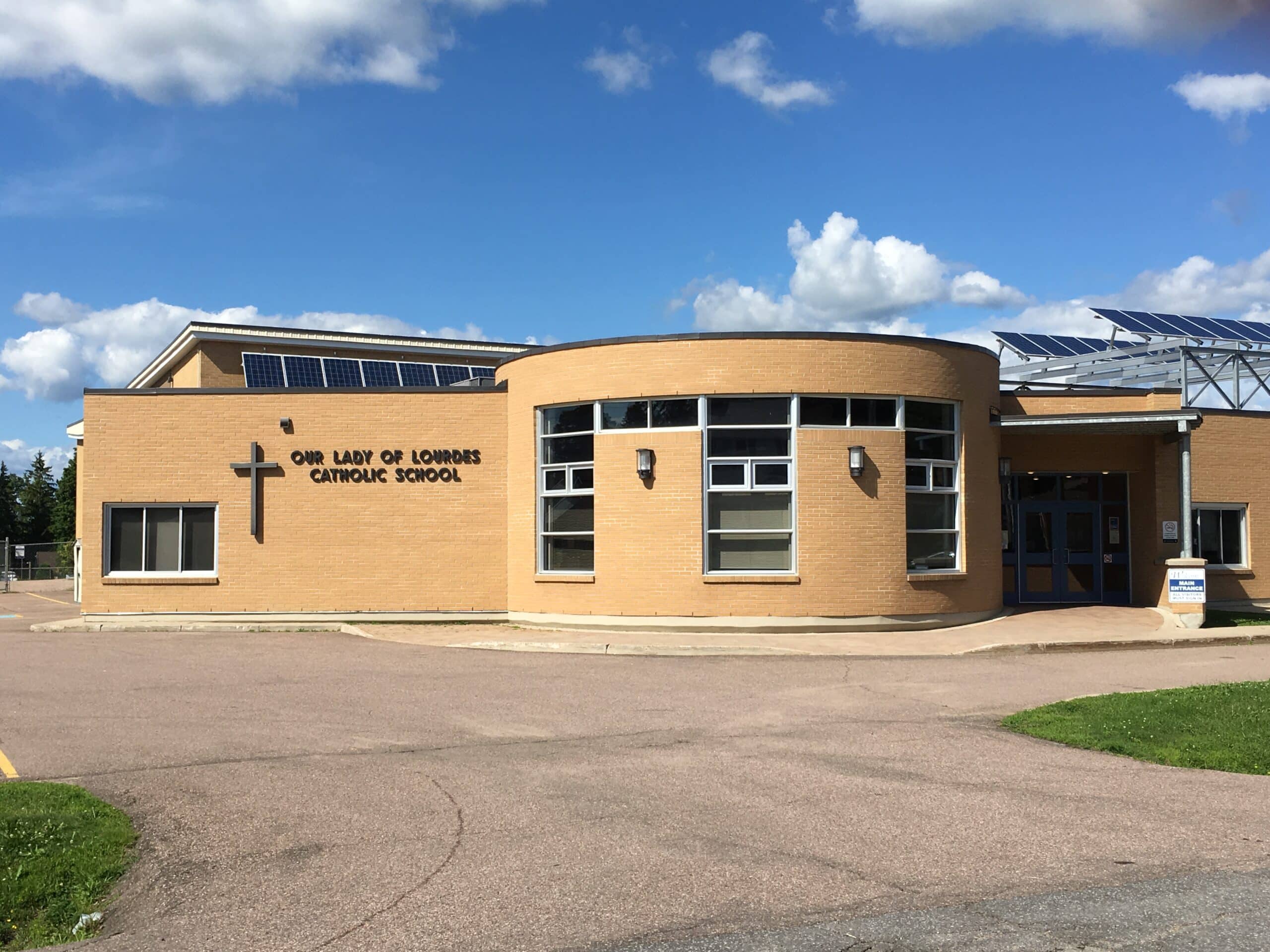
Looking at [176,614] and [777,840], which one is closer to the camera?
[777,840]

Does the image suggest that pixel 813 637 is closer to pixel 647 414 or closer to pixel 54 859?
pixel 647 414

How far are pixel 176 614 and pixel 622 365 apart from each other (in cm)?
965

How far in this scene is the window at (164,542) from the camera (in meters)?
21.5

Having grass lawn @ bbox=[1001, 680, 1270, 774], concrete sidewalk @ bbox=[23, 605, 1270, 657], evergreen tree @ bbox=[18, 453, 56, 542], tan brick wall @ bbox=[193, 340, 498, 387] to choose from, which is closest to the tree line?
evergreen tree @ bbox=[18, 453, 56, 542]

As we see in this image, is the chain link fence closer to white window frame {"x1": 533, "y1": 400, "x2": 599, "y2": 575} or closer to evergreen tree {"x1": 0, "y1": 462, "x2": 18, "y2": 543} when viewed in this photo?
evergreen tree {"x1": 0, "y1": 462, "x2": 18, "y2": 543}

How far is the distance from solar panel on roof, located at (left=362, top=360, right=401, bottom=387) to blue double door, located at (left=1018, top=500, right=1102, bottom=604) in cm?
1644

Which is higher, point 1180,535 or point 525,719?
point 1180,535

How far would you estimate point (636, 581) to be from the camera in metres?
19.0

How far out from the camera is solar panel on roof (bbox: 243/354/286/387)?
28219 mm

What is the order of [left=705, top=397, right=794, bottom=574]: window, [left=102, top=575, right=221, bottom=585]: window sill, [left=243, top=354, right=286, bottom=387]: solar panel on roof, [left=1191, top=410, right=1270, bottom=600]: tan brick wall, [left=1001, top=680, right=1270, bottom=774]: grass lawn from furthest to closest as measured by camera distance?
[left=243, top=354, right=286, bottom=387]: solar panel on roof, [left=1191, top=410, right=1270, bottom=600]: tan brick wall, [left=102, top=575, right=221, bottom=585]: window sill, [left=705, top=397, right=794, bottom=574]: window, [left=1001, top=680, right=1270, bottom=774]: grass lawn

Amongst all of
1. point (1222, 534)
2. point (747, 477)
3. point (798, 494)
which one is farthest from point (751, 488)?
point (1222, 534)

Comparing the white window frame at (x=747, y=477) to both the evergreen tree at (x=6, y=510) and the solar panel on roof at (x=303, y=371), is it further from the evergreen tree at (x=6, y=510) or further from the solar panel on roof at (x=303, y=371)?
the evergreen tree at (x=6, y=510)

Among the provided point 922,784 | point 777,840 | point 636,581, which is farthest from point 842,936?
point 636,581

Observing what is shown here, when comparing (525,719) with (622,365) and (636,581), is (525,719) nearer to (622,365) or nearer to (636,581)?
(636,581)
